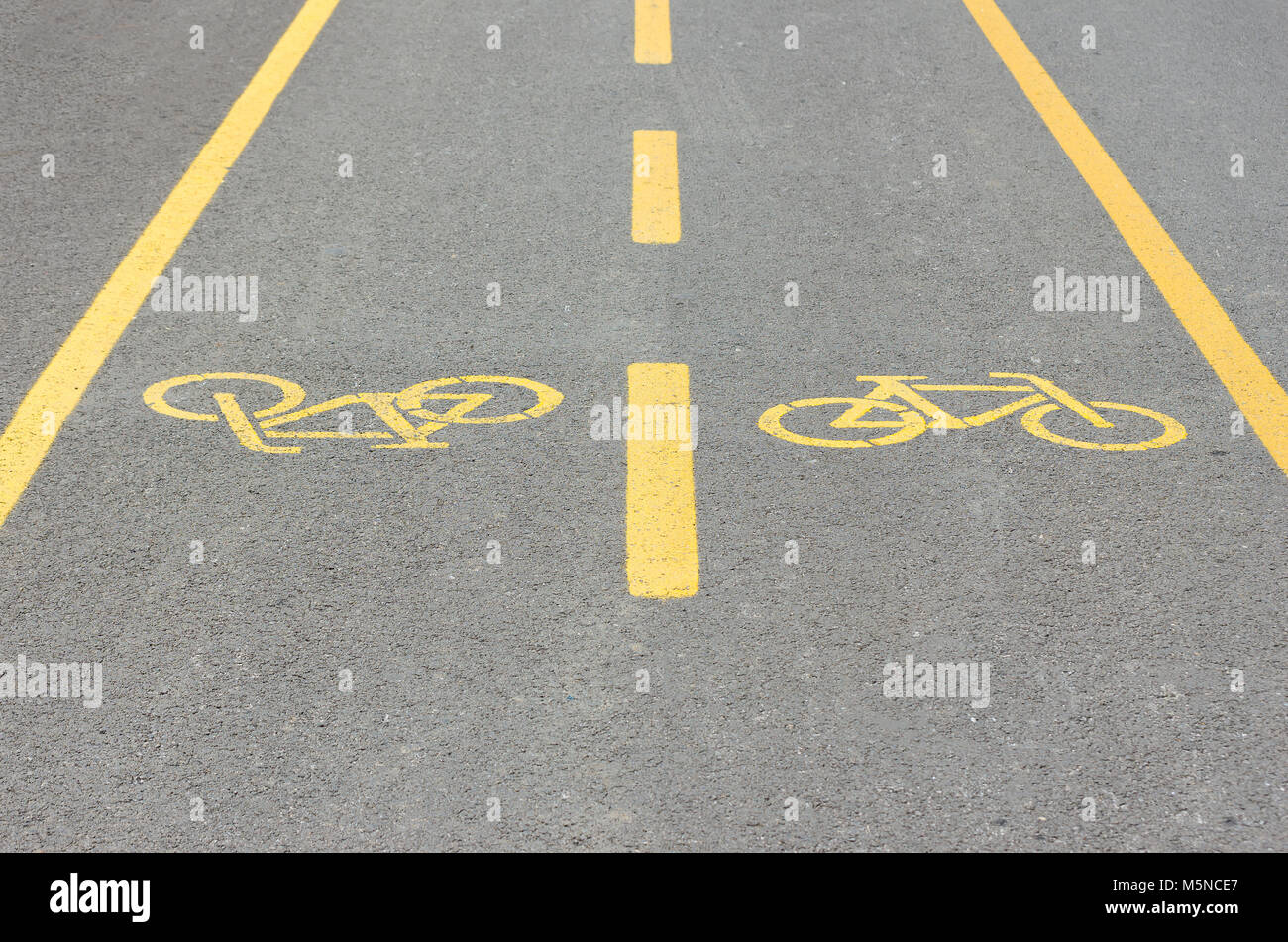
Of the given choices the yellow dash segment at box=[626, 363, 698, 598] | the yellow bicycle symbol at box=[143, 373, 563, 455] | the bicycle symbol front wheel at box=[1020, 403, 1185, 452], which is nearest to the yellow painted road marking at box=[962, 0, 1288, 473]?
the bicycle symbol front wheel at box=[1020, 403, 1185, 452]

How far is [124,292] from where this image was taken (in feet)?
19.9

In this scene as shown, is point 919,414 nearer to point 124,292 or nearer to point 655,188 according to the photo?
point 655,188

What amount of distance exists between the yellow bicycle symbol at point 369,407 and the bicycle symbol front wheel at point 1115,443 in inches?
76.1

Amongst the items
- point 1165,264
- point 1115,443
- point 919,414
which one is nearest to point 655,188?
point 919,414

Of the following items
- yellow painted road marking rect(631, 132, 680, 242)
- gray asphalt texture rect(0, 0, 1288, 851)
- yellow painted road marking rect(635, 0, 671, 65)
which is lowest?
gray asphalt texture rect(0, 0, 1288, 851)

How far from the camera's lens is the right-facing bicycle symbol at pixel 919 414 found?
5.16 m

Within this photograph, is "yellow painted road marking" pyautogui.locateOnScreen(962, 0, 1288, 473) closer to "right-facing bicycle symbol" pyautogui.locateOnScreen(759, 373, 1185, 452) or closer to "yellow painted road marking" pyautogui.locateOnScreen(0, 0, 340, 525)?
"right-facing bicycle symbol" pyautogui.locateOnScreen(759, 373, 1185, 452)

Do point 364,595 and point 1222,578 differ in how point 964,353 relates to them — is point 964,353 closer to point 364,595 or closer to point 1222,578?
point 1222,578

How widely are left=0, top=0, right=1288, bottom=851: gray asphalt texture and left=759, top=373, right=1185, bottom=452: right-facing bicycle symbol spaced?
3.1 inches

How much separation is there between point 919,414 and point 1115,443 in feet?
2.50

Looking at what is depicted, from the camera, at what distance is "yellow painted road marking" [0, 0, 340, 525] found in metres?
4.98

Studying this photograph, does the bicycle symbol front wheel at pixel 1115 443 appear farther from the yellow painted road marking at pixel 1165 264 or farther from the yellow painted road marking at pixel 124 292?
the yellow painted road marking at pixel 124 292

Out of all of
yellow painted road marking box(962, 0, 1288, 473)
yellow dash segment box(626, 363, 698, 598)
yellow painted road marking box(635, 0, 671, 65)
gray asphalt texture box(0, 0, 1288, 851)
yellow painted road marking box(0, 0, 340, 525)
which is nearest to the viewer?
gray asphalt texture box(0, 0, 1288, 851)
